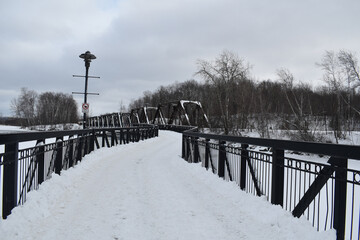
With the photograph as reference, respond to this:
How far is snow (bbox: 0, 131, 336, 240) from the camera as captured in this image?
322cm

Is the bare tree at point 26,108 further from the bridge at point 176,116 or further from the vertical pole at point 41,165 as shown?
the vertical pole at point 41,165

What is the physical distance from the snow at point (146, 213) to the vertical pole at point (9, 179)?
109 millimetres

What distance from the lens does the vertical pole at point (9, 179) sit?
11.2 feet

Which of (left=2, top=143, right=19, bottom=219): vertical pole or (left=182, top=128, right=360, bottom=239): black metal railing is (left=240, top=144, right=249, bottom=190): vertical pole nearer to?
(left=182, top=128, right=360, bottom=239): black metal railing

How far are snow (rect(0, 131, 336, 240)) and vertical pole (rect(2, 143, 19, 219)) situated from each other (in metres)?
0.11

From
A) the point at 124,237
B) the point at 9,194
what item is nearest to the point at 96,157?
the point at 9,194

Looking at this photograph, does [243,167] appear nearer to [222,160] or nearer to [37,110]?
[222,160]

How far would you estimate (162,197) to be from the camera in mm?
4879

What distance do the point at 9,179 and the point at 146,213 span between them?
1896 millimetres

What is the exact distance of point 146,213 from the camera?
13.1ft

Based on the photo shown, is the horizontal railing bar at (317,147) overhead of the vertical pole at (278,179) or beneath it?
overhead

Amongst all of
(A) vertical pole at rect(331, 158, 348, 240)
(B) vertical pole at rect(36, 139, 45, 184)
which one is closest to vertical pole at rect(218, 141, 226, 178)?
(A) vertical pole at rect(331, 158, 348, 240)

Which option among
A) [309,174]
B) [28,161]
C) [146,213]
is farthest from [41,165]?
[309,174]

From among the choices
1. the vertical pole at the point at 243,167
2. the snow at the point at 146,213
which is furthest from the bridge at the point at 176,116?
the vertical pole at the point at 243,167
